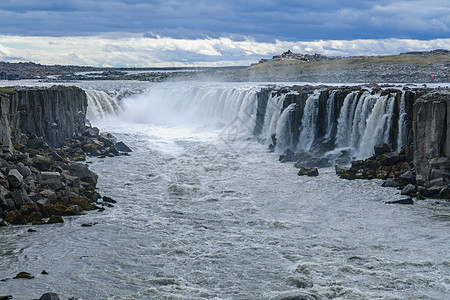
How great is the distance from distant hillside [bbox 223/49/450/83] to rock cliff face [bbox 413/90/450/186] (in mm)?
52454

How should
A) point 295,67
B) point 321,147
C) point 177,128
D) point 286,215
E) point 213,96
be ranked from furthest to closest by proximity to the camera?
point 295,67 → point 213,96 → point 177,128 → point 321,147 → point 286,215

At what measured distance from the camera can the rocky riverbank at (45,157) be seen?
1059 inches

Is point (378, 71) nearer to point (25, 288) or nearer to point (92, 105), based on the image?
point (92, 105)

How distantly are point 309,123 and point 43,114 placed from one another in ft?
76.6

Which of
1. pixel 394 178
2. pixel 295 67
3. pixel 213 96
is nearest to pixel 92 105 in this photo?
pixel 213 96

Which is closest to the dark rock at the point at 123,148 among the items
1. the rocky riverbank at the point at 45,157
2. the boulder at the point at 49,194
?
the rocky riverbank at the point at 45,157

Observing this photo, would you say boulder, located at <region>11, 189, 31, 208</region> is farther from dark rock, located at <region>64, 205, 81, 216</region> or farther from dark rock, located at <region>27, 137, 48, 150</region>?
dark rock, located at <region>27, 137, 48, 150</region>

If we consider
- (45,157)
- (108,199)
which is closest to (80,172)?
(45,157)

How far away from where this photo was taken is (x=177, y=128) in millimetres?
67938

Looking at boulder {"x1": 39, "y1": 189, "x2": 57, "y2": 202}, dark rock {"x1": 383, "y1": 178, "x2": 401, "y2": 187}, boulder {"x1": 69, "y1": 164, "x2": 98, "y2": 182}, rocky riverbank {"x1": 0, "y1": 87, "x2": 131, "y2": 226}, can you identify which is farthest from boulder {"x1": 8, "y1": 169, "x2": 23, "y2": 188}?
dark rock {"x1": 383, "y1": 178, "x2": 401, "y2": 187}

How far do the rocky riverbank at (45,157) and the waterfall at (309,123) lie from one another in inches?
640

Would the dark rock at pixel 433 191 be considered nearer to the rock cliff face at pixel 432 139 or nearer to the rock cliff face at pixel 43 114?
the rock cliff face at pixel 432 139

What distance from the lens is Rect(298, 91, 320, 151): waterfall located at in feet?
158

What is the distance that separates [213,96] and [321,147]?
29.8 m
